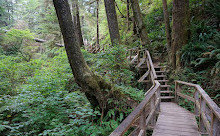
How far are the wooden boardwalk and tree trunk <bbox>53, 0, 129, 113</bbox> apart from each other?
4.70 feet

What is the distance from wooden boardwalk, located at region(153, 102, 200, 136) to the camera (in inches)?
153

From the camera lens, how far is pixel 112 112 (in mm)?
4191

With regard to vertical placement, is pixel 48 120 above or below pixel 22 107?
below

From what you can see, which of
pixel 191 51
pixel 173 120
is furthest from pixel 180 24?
pixel 173 120

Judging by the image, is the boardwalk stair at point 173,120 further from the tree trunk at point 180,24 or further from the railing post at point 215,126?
the tree trunk at point 180,24

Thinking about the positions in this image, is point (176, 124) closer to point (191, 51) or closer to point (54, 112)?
point (54, 112)

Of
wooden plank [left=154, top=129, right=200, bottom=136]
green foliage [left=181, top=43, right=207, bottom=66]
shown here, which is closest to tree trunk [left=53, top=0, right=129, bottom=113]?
wooden plank [left=154, top=129, right=200, bottom=136]

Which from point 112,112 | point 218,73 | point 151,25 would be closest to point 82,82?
point 112,112

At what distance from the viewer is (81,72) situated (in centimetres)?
416

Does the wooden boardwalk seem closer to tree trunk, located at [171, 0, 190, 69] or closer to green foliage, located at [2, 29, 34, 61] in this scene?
tree trunk, located at [171, 0, 190, 69]

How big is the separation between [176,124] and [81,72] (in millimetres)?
3281

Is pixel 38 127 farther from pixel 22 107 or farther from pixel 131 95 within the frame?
pixel 131 95

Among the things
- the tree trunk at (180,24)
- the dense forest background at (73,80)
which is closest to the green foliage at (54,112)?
the dense forest background at (73,80)

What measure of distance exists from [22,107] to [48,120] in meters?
0.87
